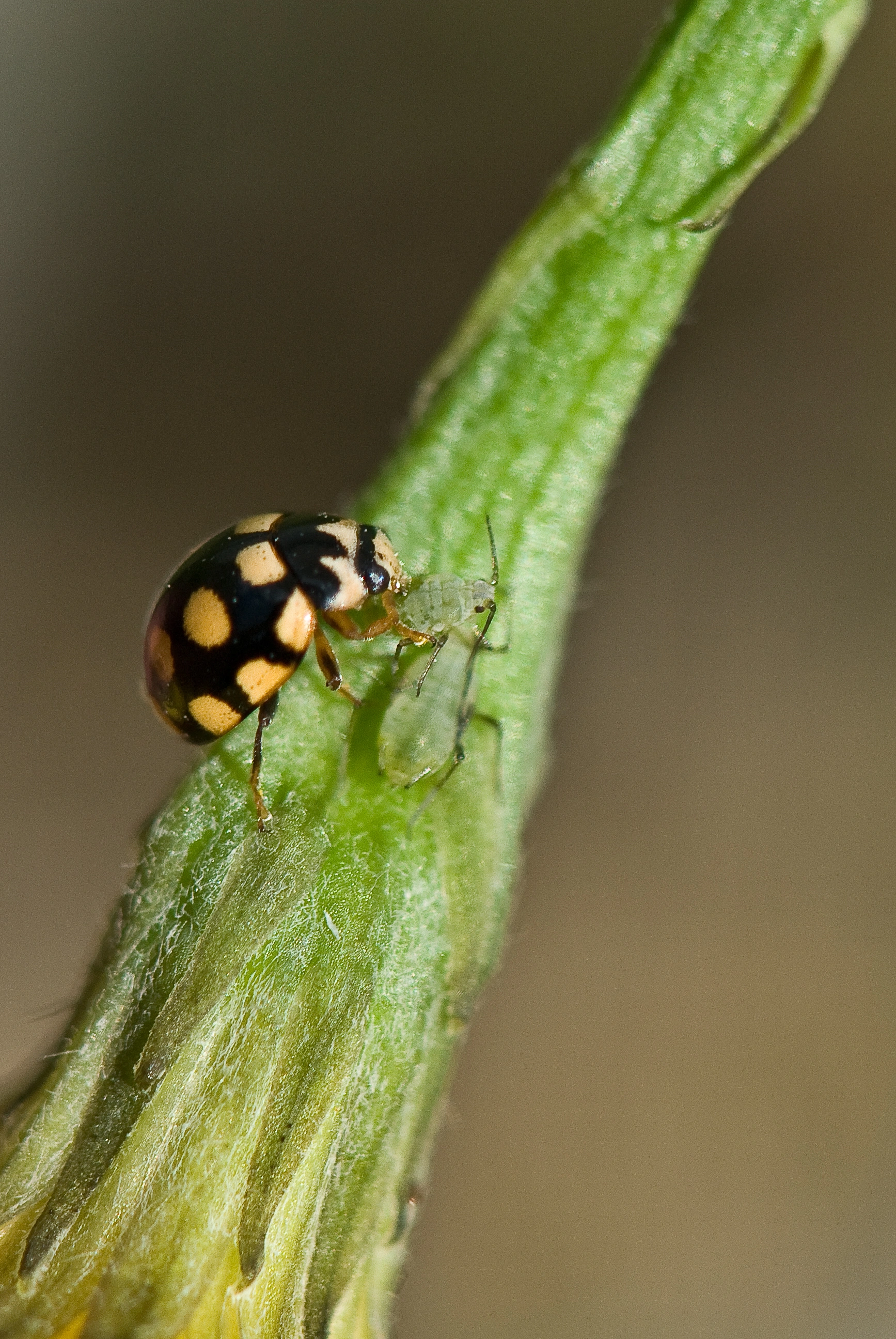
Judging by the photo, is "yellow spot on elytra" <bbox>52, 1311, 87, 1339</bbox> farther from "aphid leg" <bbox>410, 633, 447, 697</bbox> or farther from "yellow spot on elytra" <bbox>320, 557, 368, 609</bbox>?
"yellow spot on elytra" <bbox>320, 557, 368, 609</bbox>

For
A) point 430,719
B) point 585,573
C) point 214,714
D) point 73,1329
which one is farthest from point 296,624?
Result: point 585,573

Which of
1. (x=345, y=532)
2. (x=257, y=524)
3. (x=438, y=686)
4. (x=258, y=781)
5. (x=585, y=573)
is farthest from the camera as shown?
A: (x=585, y=573)

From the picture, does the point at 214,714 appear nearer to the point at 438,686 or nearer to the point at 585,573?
the point at 438,686

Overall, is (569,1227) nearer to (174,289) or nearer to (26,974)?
(26,974)

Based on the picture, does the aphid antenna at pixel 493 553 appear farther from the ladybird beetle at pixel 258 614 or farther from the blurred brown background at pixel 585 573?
the blurred brown background at pixel 585 573

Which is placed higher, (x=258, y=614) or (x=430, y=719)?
(x=258, y=614)

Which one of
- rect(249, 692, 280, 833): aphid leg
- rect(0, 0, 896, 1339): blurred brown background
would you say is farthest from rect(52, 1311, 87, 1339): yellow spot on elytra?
rect(0, 0, 896, 1339): blurred brown background

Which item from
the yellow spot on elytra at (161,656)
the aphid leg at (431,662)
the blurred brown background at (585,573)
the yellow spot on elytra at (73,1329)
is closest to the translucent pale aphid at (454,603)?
the aphid leg at (431,662)
